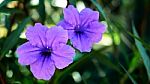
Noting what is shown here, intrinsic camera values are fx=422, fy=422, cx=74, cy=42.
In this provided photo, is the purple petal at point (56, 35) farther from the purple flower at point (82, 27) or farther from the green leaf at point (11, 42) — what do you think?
the green leaf at point (11, 42)

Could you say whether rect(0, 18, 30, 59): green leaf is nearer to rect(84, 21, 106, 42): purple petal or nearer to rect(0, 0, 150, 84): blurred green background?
rect(0, 0, 150, 84): blurred green background

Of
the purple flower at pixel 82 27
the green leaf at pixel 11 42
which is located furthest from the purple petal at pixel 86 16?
→ the green leaf at pixel 11 42

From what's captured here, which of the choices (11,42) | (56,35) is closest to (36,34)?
(56,35)

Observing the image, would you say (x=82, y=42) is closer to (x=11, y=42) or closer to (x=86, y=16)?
(x=86, y=16)

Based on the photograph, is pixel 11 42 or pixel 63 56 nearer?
pixel 63 56

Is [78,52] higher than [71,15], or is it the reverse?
[71,15]
